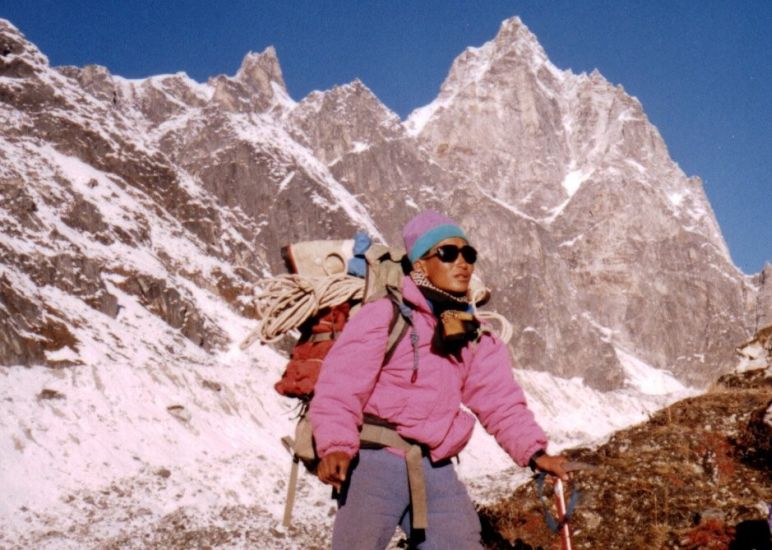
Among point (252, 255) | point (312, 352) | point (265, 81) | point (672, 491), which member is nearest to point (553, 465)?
point (312, 352)

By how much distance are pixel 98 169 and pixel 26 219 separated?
22.2 metres

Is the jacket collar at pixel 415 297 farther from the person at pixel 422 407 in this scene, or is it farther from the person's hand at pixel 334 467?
the person's hand at pixel 334 467

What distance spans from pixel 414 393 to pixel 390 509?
1.94 feet

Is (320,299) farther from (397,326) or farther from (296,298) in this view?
(397,326)

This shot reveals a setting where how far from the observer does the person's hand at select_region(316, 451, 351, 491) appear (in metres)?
3.14

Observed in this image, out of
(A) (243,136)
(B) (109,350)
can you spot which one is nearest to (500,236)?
(A) (243,136)

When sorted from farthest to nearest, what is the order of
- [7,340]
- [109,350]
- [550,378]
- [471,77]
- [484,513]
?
[471,77], [550,378], [109,350], [7,340], [484,513]

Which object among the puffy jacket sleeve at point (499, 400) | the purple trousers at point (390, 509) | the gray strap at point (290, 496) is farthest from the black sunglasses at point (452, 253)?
the gray strap at point (290, 496)

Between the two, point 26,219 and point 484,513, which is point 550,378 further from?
point 484,513

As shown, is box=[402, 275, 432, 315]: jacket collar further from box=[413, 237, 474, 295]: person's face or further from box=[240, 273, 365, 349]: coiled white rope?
box=[240, 273, 365, 349]: coiled white rope

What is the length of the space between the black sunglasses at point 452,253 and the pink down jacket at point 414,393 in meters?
0.24

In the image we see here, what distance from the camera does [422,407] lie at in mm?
3521

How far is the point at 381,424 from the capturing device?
11.5ft

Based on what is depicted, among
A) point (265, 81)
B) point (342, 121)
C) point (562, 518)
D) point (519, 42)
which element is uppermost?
point (519, 42)
